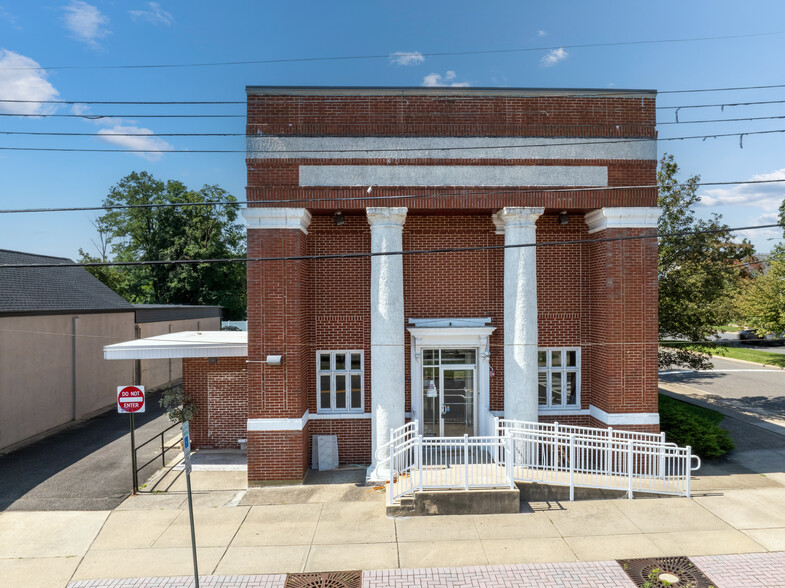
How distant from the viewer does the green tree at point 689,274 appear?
1462 centimetres

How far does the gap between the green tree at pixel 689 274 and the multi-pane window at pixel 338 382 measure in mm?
9965

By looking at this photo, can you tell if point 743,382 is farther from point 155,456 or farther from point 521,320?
Result: point 155,456

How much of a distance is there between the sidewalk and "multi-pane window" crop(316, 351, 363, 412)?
1.97 m

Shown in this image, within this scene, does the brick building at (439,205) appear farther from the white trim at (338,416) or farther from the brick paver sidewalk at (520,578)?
the brick paver sidewalk at (520,578)

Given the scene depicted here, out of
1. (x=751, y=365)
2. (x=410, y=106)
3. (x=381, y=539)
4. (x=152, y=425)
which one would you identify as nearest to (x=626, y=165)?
(x=410, y=106)

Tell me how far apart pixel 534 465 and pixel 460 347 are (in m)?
Answer: 3.04

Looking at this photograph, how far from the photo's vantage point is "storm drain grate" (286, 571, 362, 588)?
21.0ft

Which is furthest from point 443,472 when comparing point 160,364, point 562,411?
point 160,364

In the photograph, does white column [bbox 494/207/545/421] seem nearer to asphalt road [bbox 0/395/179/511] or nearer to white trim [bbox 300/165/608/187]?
white trim [bbox 300/165/608/187]

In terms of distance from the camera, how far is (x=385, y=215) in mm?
10133

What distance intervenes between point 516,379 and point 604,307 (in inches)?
103

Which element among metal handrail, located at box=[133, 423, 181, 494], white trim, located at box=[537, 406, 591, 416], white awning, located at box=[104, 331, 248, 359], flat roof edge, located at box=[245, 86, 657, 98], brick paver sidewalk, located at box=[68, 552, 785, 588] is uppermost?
flat roof edge, located at box=[245, 86, 657, 98]

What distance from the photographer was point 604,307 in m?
10.6

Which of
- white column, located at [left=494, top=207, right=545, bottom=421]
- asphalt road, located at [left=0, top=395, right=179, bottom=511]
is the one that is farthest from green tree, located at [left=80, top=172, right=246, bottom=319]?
white column, located at [left=494, top=207, right=545, bottom=421]
